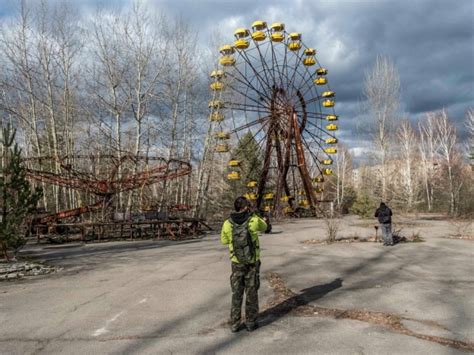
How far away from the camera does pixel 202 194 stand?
31.4 metres

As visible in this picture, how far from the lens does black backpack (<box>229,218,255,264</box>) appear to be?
5.63m

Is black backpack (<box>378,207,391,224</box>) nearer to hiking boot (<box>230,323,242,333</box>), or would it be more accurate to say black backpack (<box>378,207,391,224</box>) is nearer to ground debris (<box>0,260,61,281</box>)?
hiking boot (<box>230,323,242,333</box>)

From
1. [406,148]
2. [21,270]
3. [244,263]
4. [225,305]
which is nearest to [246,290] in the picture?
[244,263]

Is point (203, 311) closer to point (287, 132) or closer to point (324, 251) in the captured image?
point (324, 251)

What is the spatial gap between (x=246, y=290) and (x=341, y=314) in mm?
1658

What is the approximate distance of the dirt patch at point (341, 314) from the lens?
16.7ft

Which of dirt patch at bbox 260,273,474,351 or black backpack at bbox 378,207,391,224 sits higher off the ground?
black backpack at bbox 378,207,391,224

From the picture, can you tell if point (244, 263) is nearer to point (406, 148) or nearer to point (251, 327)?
point (251, 327)

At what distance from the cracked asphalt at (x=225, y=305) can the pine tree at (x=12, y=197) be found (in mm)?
1613

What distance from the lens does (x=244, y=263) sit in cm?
566

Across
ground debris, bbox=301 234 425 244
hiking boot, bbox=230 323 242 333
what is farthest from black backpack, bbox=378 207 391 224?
hiking boot, bbox=230 323 242 333

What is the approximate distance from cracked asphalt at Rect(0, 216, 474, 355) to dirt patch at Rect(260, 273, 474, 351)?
4cm

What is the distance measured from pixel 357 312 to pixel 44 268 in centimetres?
838

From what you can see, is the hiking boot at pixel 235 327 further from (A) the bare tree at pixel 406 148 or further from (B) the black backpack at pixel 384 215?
(A) the bare tree at pixel 406 148
